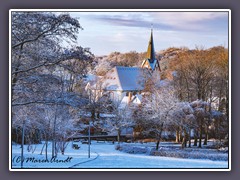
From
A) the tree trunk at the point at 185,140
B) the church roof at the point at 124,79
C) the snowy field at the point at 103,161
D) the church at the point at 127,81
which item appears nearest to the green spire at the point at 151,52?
the church at the point at 127,81

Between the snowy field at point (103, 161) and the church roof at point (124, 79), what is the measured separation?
2.66 ft

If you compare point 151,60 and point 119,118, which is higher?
point 151,60

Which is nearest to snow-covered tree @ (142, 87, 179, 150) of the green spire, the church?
the church

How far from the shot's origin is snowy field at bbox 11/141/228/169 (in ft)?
19.5

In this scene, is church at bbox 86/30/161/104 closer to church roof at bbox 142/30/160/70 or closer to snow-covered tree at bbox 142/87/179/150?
church roof at bbox 142/30/160/70

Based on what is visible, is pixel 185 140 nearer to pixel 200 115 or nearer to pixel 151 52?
pixel 200 115

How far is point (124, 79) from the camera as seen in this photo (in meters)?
6.14

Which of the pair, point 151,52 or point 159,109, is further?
point 159,109

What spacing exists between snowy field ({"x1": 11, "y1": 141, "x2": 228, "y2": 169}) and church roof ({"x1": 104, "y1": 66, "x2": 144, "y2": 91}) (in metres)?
0.81

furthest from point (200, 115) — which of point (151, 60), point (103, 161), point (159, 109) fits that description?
point (103, 161)

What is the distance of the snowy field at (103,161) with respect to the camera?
5.93 metres

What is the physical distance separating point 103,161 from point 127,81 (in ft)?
3.33

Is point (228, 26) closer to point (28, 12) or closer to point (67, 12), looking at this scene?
point (67, 12)
